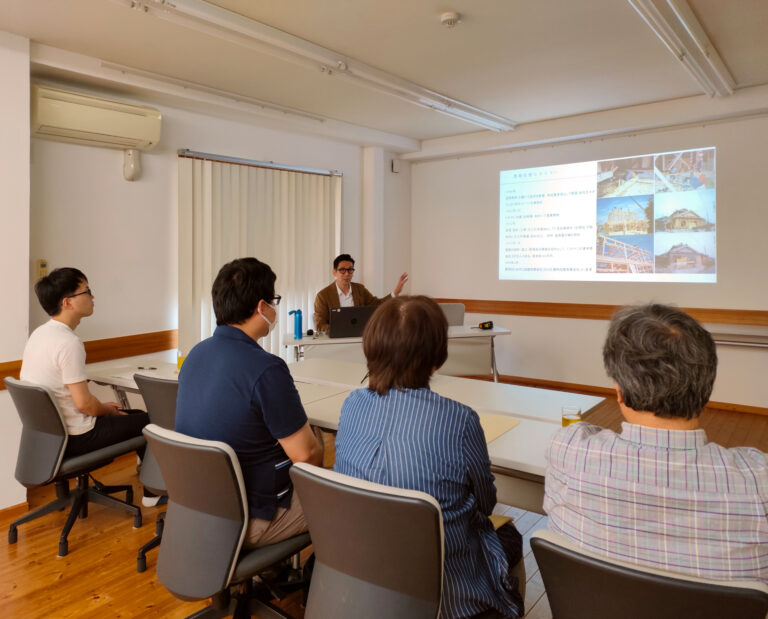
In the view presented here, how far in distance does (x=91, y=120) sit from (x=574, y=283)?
460cm

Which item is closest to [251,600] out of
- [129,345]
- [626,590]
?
[626,590]

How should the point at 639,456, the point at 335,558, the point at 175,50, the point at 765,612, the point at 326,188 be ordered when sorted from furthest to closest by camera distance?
the point at 326,188 < the point at 175,50 < the point at 335,558 < the point at 639,456 < the point at 765,612

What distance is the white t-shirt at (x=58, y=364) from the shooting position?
8.64 feet

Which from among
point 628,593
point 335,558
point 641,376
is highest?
point 641,376

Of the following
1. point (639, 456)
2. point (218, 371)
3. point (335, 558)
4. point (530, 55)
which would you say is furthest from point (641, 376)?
point (530, 55)

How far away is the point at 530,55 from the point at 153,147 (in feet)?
9.21

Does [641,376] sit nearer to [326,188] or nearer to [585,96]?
[585,96]

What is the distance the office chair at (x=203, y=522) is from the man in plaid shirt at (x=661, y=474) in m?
0.89

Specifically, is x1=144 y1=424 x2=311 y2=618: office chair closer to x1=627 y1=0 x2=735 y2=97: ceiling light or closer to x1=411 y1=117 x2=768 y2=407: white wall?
x1=627 y1=0 x2=735 y2=97: ceiling light

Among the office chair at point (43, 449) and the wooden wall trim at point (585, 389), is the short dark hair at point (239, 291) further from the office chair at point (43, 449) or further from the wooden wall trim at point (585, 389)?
the wooden wall trim at point (585, 389)

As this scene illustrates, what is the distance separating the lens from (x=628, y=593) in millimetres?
979

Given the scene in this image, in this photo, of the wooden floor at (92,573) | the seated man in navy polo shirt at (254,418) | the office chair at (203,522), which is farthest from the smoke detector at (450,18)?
the wooden floor at (92,573)

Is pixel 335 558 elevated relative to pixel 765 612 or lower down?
lower down

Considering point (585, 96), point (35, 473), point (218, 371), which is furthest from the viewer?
point (585, 96)
